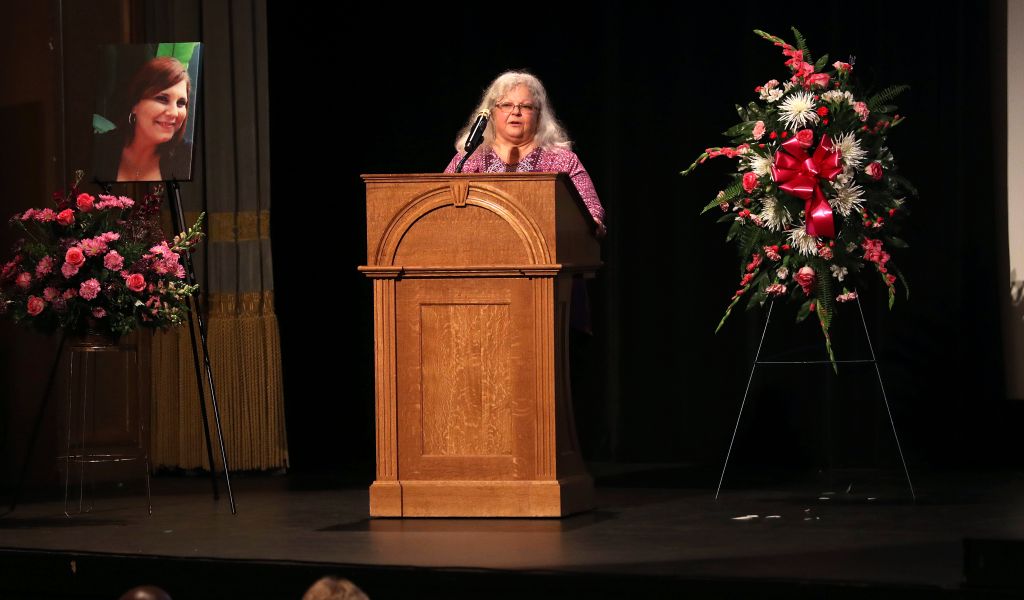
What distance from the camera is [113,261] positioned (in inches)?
198

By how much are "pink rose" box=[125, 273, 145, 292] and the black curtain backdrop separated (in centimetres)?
161

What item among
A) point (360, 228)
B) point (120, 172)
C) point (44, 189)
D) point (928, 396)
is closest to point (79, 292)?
point (120, 172)

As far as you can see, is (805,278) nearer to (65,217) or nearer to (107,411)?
(65,217)

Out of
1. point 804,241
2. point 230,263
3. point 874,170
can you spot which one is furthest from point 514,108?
point 230,263

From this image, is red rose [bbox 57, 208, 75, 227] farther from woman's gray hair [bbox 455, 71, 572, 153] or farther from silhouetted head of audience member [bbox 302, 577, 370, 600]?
silhouetted head of audience member [bbox 302, 577, 370, 600]

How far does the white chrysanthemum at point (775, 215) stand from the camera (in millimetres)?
5039

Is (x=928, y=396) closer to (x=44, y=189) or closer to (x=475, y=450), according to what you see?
(x=475, y=450)

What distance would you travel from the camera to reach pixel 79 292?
199 inches

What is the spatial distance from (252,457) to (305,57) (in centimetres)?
187

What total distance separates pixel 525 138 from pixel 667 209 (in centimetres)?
136

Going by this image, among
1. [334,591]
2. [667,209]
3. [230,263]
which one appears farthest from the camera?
[230,263]

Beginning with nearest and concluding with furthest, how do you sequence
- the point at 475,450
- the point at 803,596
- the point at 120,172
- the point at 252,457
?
1. the point at 803,596
2. the point at 475,450
3. the point at 120,172
4. the point at 252,457

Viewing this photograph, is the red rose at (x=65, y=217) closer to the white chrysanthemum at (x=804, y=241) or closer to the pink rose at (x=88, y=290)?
the pink rose at (x=88, y=290)

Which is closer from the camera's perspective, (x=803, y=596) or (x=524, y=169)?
(x=803, y=596)
